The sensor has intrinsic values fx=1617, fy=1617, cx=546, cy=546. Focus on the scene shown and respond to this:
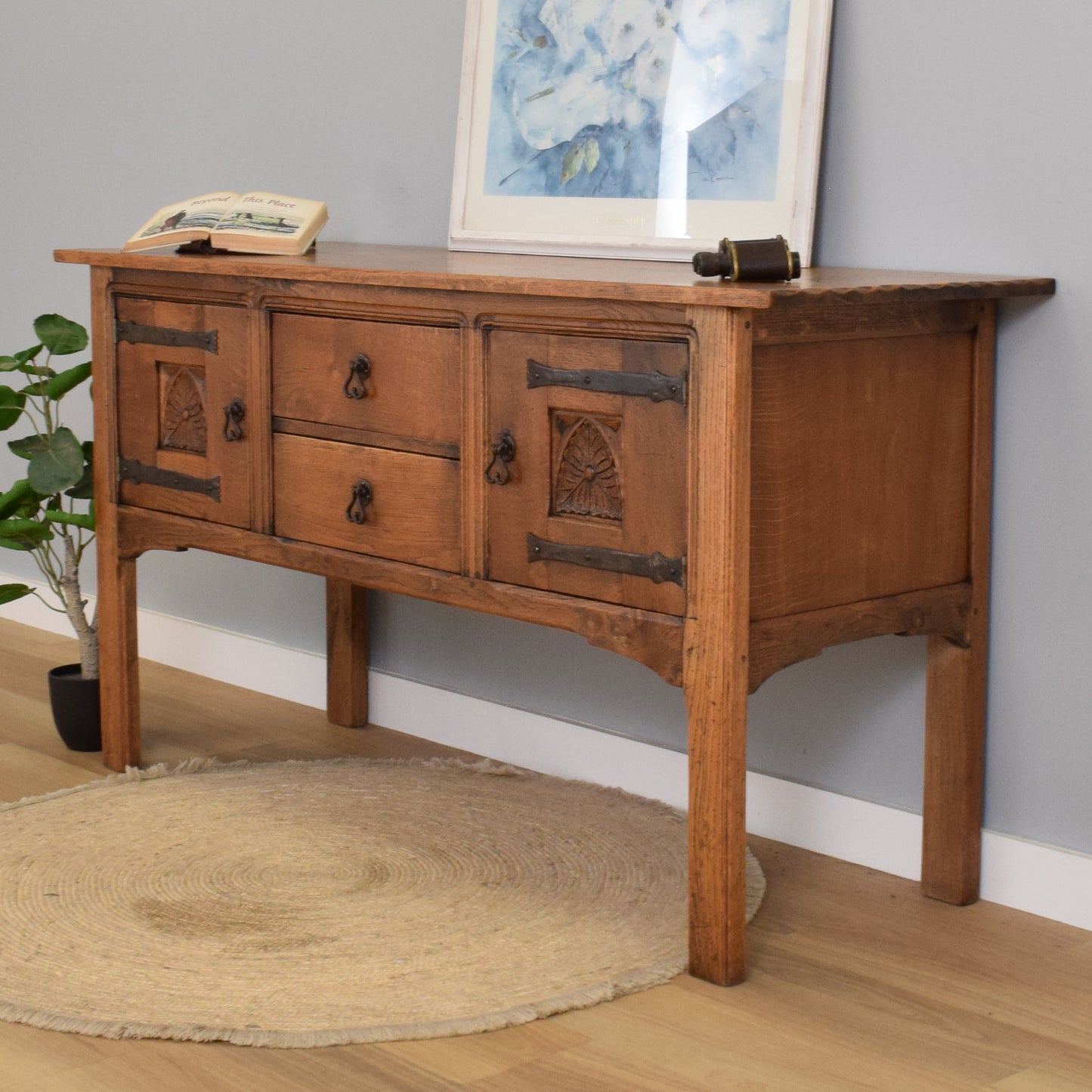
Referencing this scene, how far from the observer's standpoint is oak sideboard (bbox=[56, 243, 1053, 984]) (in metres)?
1.90

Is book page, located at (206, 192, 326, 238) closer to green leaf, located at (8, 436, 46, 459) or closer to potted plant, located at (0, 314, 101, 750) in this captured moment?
potted plant, located at (0, 314, 101, 750)

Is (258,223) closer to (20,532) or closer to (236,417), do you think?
(236,417)

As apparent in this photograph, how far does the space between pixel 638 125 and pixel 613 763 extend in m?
1.05

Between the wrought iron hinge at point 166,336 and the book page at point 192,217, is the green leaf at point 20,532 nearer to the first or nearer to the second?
the wrought iron hinge at point 166,336

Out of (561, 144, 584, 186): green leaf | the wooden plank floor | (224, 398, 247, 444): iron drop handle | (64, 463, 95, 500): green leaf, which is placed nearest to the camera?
the wooden plank floor

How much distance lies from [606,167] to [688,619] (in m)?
0.94

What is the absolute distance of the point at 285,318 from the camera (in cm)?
239

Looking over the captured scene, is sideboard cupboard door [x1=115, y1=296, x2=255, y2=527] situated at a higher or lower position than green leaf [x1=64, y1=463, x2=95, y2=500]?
higher

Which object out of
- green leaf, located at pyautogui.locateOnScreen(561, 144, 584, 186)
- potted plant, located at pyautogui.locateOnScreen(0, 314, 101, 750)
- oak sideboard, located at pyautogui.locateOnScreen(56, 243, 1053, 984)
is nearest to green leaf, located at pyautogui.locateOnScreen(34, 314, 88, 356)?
potted plant, located at pyautogui.locateOnScreen(0, 314, 101, 750)

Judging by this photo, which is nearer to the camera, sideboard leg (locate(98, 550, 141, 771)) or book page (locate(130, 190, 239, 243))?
book page (locate(130, 190, 239, 243))

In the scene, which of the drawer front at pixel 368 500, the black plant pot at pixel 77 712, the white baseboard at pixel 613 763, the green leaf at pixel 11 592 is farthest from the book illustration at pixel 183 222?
the white baseboard at pixel 613 763

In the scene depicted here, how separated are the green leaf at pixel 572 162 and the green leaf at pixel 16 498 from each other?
3.60ft

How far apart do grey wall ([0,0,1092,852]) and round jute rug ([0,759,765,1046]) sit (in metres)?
0.26

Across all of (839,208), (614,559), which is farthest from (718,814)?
(839,208)
